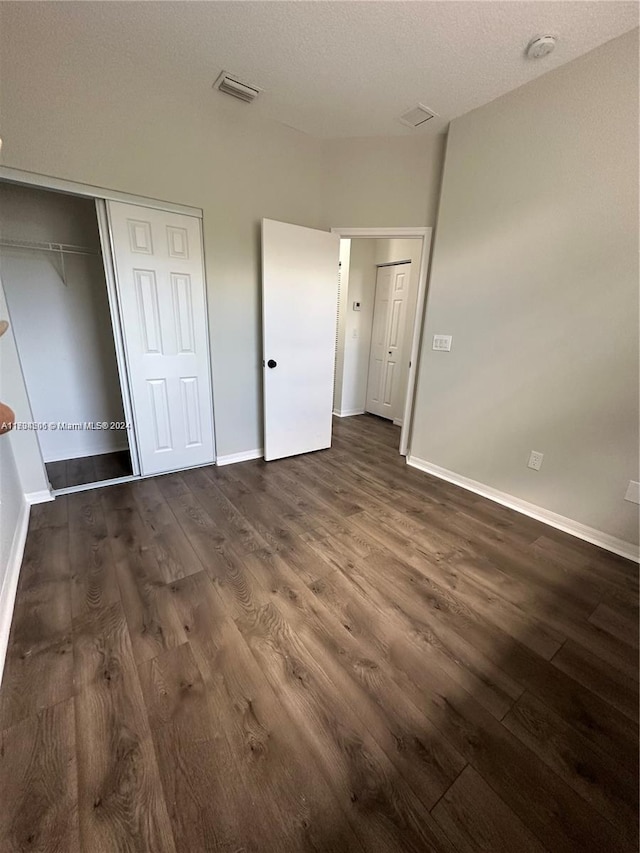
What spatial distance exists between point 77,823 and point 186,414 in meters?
2.30

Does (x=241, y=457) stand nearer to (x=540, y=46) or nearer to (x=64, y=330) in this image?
(x=64, y=330)

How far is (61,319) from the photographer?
2848 mm

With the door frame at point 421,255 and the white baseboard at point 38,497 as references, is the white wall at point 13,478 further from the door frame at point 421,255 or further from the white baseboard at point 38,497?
the door frame at point 421,255

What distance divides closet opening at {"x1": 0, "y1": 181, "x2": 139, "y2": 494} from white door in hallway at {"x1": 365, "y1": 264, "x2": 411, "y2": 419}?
3.13 meters

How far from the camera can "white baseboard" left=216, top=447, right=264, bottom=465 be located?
120 inches

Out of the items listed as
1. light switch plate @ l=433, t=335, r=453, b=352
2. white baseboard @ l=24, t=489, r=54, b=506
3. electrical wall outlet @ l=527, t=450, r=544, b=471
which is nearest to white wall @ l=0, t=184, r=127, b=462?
white baseboard @ l=24, t=489, r=54, b=506

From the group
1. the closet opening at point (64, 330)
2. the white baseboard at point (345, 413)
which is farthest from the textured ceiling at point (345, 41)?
the white baseboard at point (345, 413)

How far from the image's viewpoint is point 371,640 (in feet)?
4.59

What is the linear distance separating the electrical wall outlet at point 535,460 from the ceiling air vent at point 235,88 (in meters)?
3.10

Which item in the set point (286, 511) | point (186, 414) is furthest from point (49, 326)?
point (286, 511)

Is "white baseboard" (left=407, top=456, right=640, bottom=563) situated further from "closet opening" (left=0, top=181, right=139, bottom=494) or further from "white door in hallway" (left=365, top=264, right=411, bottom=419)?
"closet opening" (left=0, top=181, right=139, bottom=494)

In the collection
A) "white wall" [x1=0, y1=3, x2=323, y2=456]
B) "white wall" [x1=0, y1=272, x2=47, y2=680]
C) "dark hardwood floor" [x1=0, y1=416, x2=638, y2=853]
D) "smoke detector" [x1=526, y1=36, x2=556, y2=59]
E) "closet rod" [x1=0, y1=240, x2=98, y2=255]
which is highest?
"smoke detector" [x1=526, y1=36, x2=556, y2=59]

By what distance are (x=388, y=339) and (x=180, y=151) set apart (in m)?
2.97

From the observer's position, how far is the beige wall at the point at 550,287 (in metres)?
1.86
